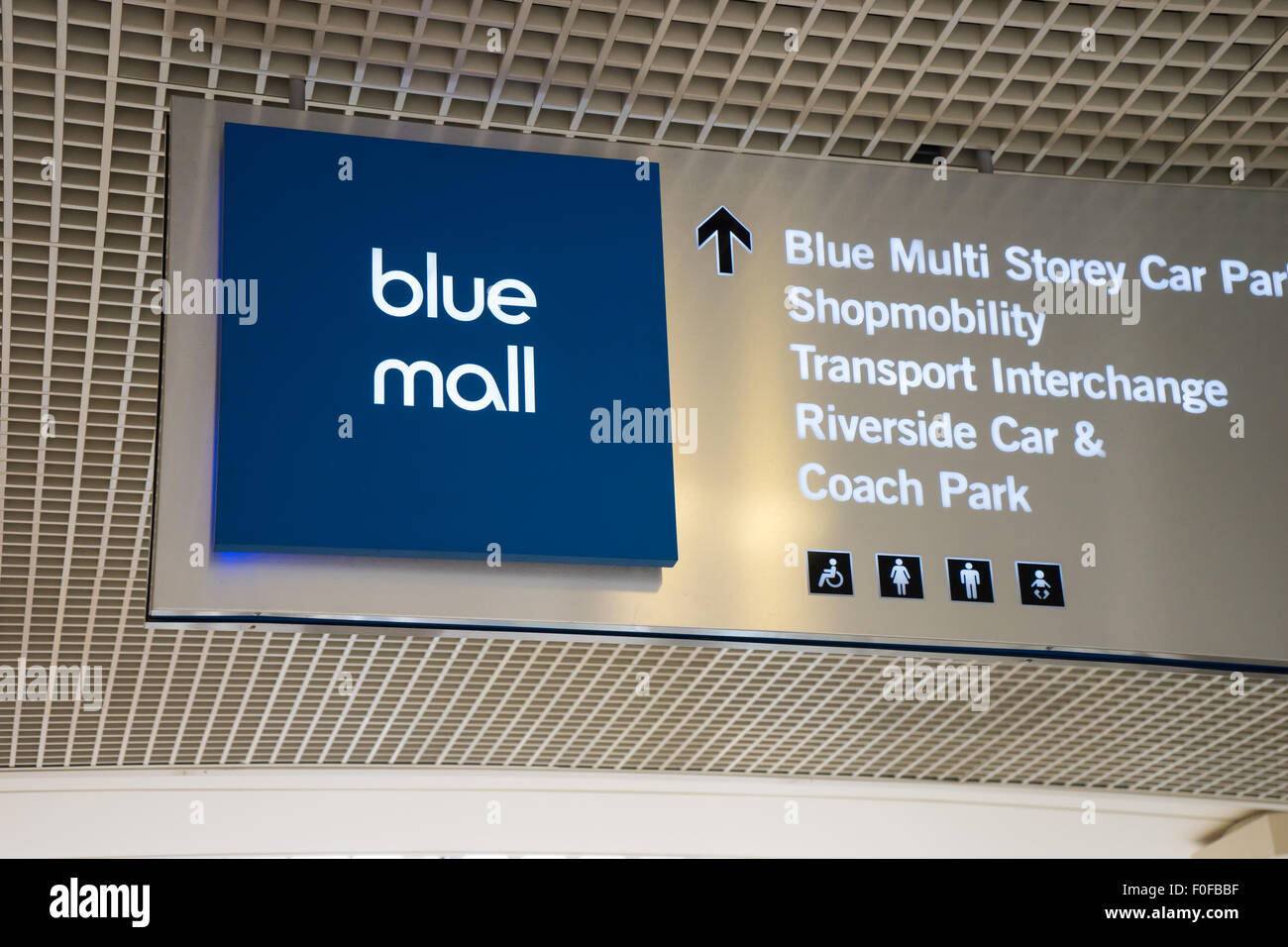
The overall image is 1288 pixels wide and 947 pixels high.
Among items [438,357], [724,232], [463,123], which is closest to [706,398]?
[724,232]

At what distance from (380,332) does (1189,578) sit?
202 centimetres

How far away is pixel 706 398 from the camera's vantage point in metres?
3.51

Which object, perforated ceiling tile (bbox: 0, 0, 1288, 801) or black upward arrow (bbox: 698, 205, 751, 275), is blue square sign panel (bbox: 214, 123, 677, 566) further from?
perforated ceiling tile (bbox: 0, 0, 1288, 801)

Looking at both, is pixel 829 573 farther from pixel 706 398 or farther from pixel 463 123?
pixel 463 123

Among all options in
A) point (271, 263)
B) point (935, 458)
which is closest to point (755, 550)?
point (935, 458)

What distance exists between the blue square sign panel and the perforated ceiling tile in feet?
1.13

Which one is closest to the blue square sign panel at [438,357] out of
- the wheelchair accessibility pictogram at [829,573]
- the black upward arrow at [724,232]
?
the black upward arrow at [724,232]

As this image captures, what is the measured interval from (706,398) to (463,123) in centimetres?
111

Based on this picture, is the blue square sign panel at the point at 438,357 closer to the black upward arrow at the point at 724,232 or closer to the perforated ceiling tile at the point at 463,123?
the black upward arrow at the point at 724,232

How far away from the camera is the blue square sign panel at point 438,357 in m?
3.12

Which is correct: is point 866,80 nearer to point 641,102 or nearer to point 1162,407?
point 641,102

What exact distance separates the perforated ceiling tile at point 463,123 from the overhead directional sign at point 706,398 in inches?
10.8

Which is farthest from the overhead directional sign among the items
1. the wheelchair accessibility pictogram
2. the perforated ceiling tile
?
the perforated ceiling tile

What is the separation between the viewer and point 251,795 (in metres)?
8.42
